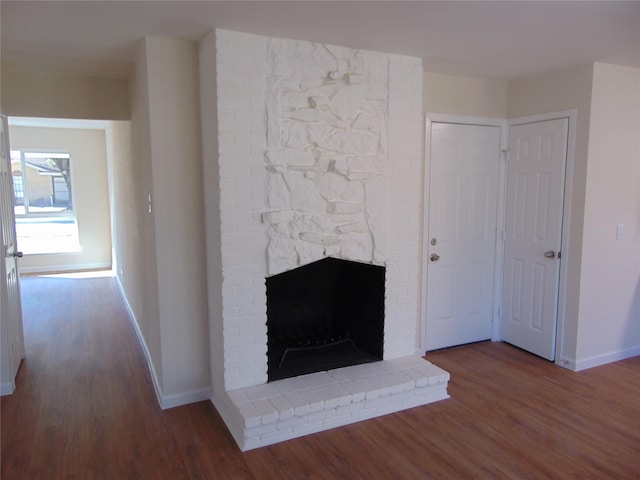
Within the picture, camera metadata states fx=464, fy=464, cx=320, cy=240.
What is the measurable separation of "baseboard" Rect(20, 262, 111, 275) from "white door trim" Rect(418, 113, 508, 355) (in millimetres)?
5907

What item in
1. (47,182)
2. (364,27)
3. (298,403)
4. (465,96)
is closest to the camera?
(364,27)

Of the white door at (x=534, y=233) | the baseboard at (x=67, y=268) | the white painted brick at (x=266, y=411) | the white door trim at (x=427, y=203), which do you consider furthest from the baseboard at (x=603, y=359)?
the baseboard at (x=67, y=268)

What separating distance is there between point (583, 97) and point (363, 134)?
1714mm

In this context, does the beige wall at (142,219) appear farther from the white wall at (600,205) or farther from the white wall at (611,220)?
the white wall at (611,220)

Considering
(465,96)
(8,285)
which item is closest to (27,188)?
(8,285)

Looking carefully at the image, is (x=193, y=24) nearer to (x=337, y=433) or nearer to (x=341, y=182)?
(x=341, y=182)

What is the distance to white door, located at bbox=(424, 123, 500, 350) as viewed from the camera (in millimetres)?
3793

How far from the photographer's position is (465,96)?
12.4ft

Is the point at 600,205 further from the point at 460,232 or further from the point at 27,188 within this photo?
the point at 27,188

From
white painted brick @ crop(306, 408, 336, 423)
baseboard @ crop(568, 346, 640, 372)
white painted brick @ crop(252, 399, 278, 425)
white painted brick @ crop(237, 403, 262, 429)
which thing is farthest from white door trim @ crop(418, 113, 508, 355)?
white painted brick @ crop(237, 403, 262, 429)

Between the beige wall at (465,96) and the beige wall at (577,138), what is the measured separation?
236 millimetres

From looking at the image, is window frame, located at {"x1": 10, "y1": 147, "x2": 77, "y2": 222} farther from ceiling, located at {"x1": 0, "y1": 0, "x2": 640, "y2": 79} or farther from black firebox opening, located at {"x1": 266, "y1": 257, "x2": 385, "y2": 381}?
black firebox opening, located at {"x1": 266, "y1": 257, "x2": 385, "y2": 381}

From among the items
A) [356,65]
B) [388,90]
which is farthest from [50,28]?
[388,90]

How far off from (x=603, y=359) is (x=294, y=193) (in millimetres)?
2837
